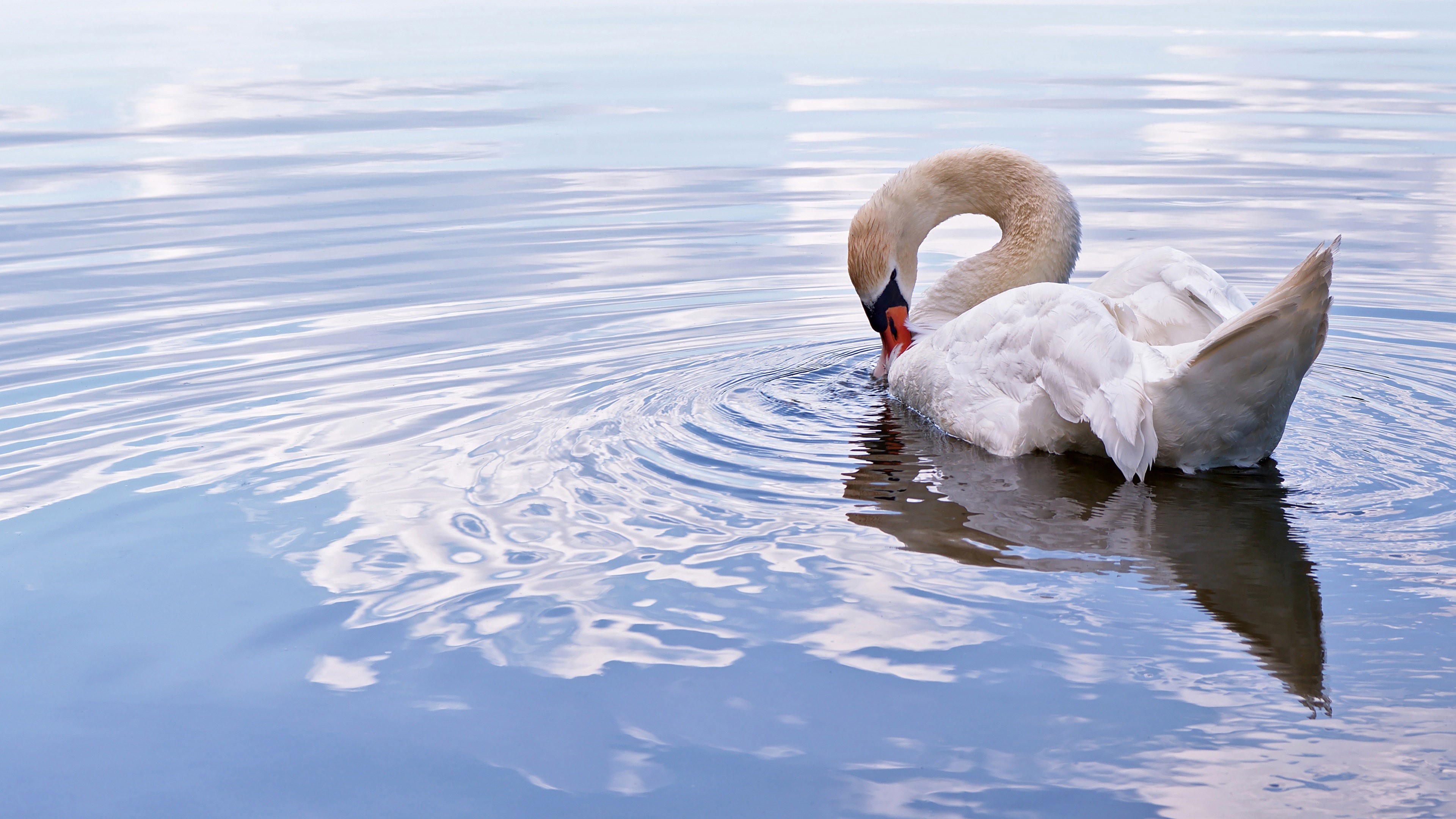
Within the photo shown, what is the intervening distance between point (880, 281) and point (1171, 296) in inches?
69.1

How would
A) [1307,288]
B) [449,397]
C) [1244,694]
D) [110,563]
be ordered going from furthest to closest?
[449,397] < [110,563] < [1307,288] < [1244,694]

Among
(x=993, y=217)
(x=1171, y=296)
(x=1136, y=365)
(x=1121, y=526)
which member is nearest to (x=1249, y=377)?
(x=1136, y=365)

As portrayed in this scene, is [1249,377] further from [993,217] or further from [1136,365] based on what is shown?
[993,217]

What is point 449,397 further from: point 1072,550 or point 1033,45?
point 1033,45

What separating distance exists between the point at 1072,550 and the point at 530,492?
2069 millimetres

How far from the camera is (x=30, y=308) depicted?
9078 mm

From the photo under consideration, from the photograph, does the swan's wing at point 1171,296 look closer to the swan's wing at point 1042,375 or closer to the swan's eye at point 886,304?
the swan's wing at point 1042,375

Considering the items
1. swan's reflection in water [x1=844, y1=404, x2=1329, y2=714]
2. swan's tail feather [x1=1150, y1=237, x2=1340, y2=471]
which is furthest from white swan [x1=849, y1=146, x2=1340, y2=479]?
swan's reflection in water [x1=844, y1=404, x2=1329, y2=714]

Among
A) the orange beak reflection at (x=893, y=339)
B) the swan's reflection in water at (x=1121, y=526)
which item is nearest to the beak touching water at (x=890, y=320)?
the orange beak reflection at (x=893, y=339)

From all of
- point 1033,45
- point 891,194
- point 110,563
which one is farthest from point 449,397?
point 1033,45

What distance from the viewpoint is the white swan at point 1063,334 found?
498 centimetres

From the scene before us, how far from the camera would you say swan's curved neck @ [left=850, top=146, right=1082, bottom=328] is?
25.7 ft

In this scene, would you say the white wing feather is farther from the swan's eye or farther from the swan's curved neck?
the swan's curved neck

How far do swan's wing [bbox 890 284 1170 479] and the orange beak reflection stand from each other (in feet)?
1.49
